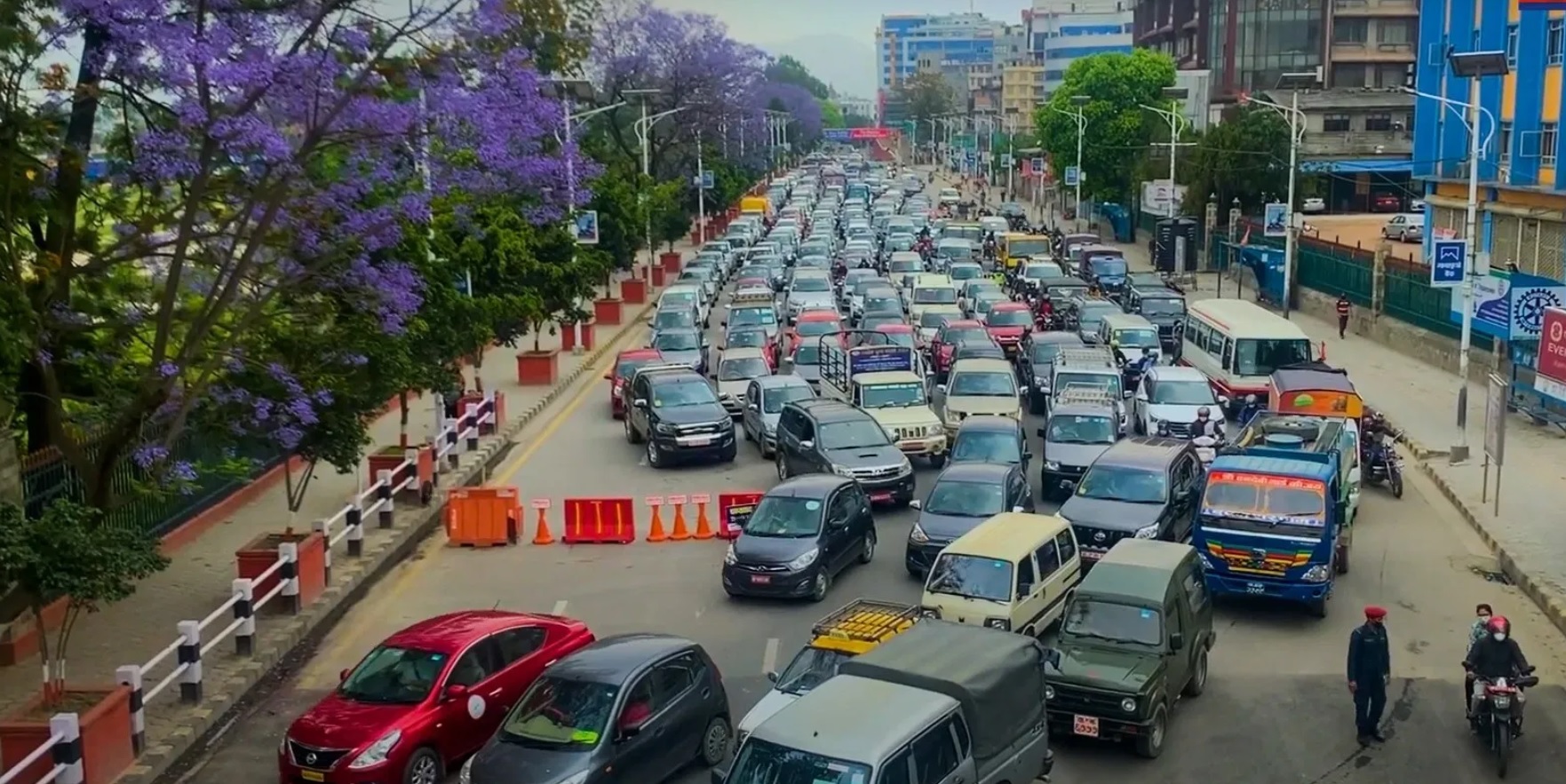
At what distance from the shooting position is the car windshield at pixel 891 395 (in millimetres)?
28328

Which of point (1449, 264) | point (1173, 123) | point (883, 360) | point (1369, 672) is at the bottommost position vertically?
point (1369, 672)

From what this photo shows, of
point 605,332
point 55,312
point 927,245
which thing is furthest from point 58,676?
point 927,245

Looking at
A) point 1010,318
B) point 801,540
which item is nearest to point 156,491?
point 801,540

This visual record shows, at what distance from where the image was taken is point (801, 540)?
1930 cm

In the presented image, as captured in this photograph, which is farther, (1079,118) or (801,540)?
(1079,118)

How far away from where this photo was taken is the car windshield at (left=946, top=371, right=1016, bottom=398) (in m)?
29.4

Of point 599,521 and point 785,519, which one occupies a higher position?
point 785,519

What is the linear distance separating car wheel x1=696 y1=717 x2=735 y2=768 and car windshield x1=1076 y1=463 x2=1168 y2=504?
8.19 m

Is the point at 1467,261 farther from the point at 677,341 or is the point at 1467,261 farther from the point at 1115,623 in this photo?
the point at 677,341

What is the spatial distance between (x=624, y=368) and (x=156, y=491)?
18107 mm

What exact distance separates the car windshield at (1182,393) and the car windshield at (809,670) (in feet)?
51.0

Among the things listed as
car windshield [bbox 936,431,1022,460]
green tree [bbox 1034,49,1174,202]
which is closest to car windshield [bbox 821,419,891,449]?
car windshield [bbox 936,431,1022,460]

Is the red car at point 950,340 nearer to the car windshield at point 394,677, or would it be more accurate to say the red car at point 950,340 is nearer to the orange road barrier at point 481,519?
the orange road barrier at point 481,519

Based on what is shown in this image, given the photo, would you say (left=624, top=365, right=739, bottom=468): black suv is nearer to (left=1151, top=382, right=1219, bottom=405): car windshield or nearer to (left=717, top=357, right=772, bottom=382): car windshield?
(left=717, top=357, right=772, bottom=382): car windshield
